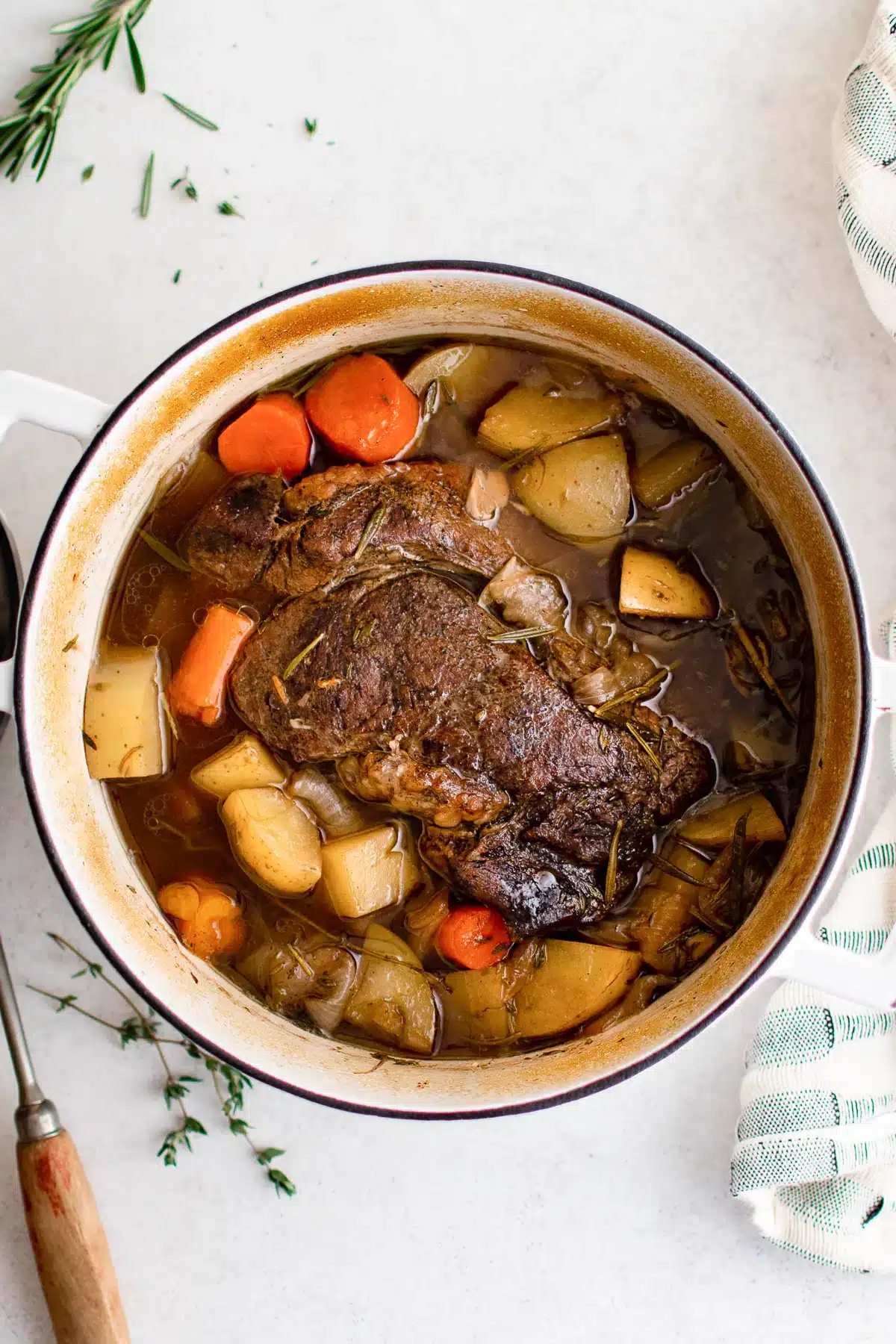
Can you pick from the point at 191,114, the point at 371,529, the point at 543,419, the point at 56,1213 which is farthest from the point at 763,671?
the point at 56,1213

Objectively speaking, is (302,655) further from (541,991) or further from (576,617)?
(541,991)

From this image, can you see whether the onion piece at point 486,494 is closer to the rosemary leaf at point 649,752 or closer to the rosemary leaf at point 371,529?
the rosemary leaf at point 371,529

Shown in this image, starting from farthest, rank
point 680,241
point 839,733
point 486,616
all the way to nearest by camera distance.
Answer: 1. point 680,241
2. point 486,616
3. point 839,733

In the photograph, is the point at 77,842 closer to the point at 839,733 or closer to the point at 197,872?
the point at 197,872

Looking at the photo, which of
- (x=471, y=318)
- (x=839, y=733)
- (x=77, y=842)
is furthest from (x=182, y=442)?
(x=839, y=733)

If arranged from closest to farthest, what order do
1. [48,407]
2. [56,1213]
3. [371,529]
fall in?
[48,407] < [371,529] < [56,1213]

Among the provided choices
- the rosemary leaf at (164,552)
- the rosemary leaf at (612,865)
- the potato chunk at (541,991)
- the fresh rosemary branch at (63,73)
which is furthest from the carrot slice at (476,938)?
the fresh rosemary branch at (63,73)

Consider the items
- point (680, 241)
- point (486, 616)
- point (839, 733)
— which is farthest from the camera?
point (680, 241)
